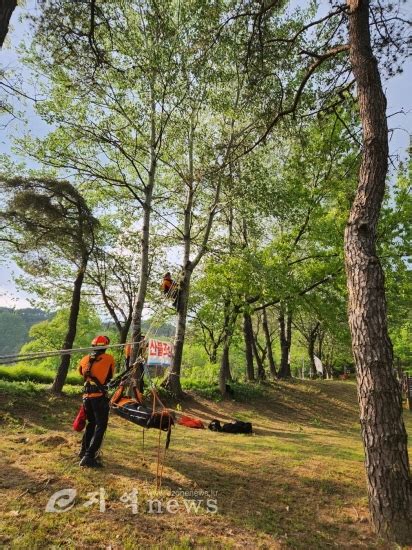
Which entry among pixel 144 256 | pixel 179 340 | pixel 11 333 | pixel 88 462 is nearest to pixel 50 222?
pixel 144 256

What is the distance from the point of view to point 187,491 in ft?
17.7

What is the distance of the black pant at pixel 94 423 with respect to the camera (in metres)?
6.07

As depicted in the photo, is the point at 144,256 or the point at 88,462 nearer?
the point at 88,462

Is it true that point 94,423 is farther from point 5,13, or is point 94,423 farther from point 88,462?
point 5,13

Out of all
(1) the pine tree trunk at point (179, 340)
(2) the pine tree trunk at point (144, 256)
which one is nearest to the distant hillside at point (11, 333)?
(1) the pine tree trunk at point (179, 340)

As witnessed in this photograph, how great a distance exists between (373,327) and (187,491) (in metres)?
3.48

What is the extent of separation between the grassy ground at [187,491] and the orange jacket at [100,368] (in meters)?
1.33

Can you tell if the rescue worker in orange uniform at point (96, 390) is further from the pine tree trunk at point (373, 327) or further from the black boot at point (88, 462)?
the pine tree trunk at point (373, 327)

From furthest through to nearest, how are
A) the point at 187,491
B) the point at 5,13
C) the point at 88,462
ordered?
the point at 88,462
the point at 187,491
the point at 5,13

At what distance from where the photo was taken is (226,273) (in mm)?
16859

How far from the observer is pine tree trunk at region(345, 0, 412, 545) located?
4.47 metres

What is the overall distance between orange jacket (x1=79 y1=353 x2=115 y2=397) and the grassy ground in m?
1.33

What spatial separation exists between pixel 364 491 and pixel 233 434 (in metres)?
5.69

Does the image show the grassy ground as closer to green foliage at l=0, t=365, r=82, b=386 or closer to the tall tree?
the tall tree
